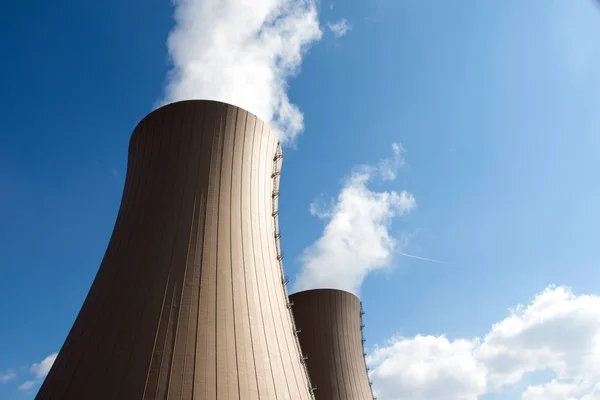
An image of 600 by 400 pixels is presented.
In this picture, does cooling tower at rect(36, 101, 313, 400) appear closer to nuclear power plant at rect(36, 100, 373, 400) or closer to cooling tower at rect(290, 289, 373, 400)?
nuclear power plant at rect(36, 100, 373, 400)

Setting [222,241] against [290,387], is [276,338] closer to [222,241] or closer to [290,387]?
[290,387]

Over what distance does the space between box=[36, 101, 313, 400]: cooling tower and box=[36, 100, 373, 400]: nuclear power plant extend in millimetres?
19

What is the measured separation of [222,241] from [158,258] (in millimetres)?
Answer: 1050

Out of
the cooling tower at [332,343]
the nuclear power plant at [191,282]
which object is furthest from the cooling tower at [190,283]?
the cooling tower at [332,343]

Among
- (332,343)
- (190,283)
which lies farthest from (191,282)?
(332,343)

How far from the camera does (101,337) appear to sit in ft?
22.3

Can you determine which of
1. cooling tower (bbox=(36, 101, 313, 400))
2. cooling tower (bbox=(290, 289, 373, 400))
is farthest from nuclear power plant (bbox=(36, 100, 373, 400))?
cooling tower (bbox=(290, 289, 373, 400))

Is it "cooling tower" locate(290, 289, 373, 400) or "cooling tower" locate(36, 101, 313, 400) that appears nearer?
"cooling tower" locate(36, 101, 313, 400)

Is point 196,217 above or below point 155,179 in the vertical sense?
below

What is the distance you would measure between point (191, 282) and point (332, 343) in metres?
10.2

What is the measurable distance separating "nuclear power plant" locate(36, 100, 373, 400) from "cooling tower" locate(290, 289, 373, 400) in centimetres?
748

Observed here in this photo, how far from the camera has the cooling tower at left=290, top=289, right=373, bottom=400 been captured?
51.5 feet

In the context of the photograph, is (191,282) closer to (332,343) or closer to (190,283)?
(190,283)

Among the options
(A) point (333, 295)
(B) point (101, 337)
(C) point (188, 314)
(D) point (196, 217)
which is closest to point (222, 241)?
(D) point (196, 217)
